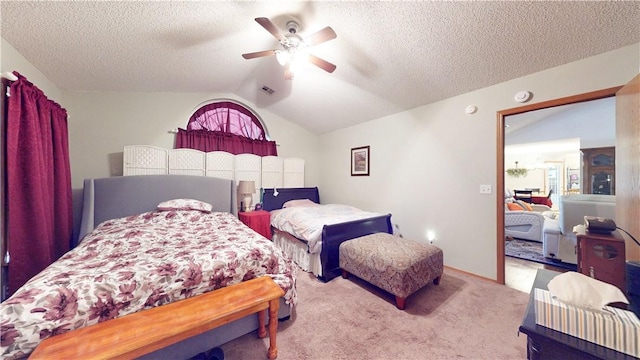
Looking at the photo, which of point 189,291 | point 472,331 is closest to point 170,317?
point 189,291

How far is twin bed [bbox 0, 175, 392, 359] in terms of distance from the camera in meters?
1.09

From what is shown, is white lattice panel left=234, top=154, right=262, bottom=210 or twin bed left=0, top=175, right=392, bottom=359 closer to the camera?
twin bed left=0, top=175, right=392, bottom=359

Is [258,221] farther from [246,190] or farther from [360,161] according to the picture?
[360,161]

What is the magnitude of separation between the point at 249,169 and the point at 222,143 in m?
0.64

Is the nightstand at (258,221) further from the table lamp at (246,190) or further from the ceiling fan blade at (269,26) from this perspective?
the ceiling fan blade at (269,26)

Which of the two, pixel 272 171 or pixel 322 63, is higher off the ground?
pixel 322 63

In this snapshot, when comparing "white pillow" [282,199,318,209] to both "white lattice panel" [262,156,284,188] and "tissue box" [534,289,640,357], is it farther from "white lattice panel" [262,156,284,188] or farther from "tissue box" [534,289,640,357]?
"tissue box" [534,289,640,357]

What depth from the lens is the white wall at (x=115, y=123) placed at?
2951 mm

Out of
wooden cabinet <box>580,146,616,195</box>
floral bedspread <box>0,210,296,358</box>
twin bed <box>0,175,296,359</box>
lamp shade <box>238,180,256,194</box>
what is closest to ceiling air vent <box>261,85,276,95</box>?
lamp shade <box>238,180,256,194</box>

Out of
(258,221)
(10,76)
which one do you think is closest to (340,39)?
(258,221)

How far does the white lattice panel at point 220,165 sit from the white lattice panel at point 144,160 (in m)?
0.58

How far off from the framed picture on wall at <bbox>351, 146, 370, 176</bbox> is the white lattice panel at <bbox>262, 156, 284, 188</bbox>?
1429mm

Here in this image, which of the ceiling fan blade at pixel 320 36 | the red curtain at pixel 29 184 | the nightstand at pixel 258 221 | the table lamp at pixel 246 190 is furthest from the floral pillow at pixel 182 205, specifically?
the ceiling fan blade at pixel 320 36

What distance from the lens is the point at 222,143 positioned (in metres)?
3.81
